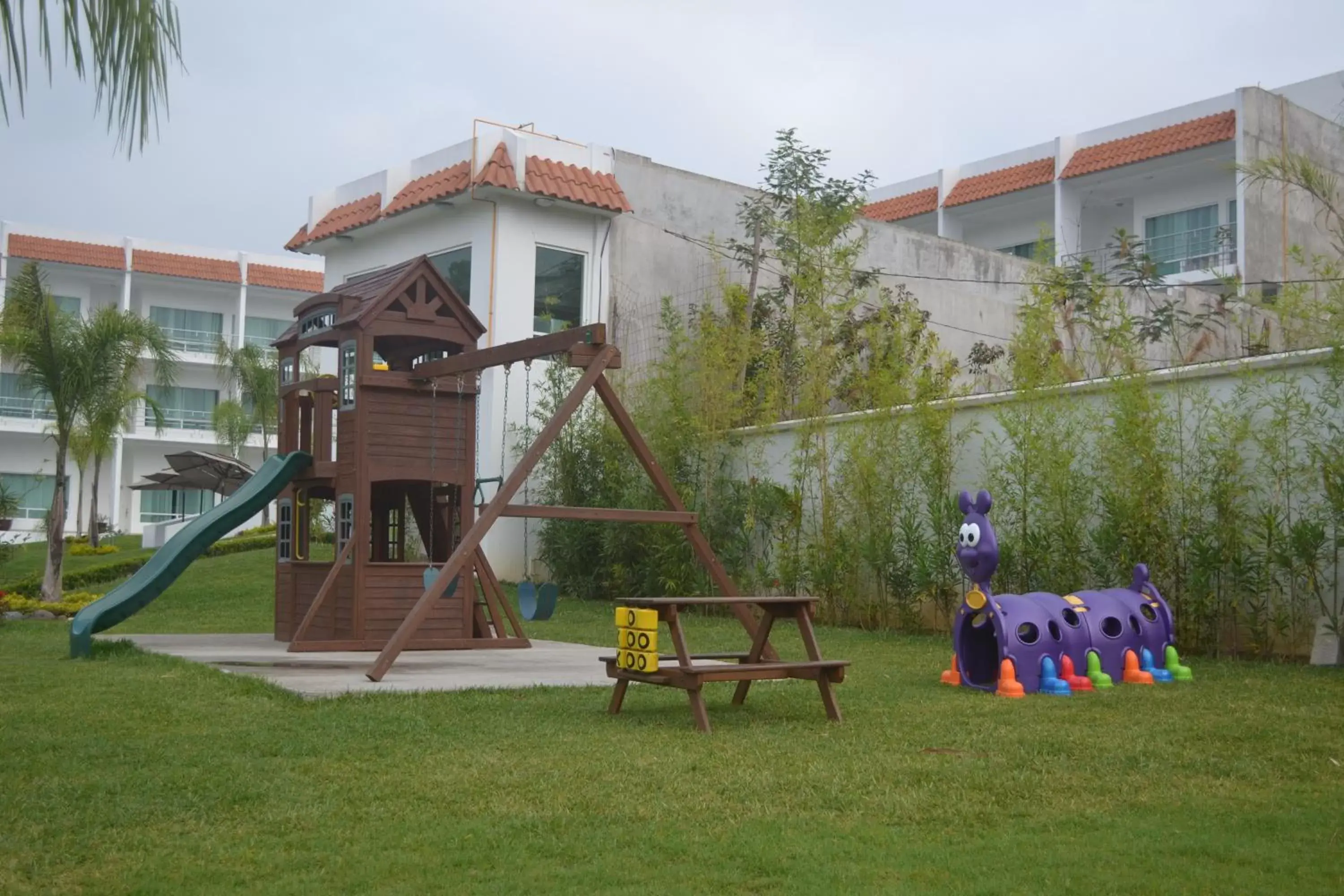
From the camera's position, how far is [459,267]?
63.0ft

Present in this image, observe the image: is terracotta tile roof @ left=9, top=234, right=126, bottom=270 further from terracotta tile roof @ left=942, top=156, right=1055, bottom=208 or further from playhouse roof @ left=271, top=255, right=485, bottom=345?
playhouse roof @ left=271, top=255, right=485, bottom=345

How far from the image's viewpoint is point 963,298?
23219 millimetres

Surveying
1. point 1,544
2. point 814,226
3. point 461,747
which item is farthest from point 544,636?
point 1,544

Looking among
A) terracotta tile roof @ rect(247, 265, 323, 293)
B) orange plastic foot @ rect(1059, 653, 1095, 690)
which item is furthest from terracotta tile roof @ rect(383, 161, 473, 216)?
terracotta tile roof @ rect(247, 265, 323, 293)

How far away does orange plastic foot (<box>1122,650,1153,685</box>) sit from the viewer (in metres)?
8.86

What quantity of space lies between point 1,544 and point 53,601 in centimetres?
353

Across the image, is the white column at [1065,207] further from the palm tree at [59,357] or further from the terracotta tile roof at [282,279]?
the terracotta tile roof at [282,279]

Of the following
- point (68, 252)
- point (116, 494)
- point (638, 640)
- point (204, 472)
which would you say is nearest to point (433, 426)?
point (638, 640)

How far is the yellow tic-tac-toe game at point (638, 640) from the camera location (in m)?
7.10

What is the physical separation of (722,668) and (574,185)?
12.7 meters

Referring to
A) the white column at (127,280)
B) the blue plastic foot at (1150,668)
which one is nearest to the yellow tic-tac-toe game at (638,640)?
the blue plastic foot at (1150,668)

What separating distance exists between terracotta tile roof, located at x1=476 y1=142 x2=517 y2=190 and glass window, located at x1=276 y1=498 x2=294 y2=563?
6949 millimetres

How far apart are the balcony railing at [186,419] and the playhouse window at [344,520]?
3068 centimetres

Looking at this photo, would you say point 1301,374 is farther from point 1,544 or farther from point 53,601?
point 1,544
